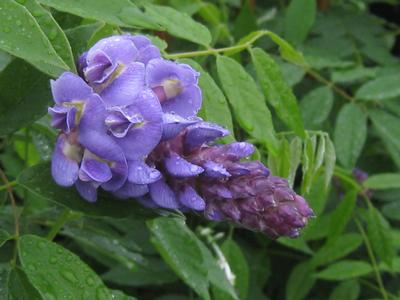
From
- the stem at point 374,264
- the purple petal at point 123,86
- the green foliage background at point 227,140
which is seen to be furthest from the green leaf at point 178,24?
the stem at point 374,264

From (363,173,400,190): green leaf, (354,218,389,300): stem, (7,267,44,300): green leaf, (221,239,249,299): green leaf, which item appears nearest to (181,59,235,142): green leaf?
(7,267,44,300): green leaf

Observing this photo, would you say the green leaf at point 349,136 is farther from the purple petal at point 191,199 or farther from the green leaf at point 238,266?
the purple petal at point 191,199

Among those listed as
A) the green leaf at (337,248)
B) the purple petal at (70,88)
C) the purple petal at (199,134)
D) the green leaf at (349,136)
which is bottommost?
the green leaf at (337,248)

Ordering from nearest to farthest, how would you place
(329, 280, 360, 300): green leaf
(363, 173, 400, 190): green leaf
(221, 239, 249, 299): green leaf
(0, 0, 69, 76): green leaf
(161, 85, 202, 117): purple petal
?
(0, 0, 69, 76): green leaf, (161, 85, 202, 117): purple petal, (221, 239, 249, 299): green leaf, (363, 173, 400, 190): green leaf, (329, 280, 360, 300): green leaf

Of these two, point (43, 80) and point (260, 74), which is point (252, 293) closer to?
point (260, 74)

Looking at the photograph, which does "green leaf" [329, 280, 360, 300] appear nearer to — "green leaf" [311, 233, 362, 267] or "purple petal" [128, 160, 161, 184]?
"green leaf" [311, 233, 362, 267]

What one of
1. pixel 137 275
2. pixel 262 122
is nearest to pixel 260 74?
pixel 262 122

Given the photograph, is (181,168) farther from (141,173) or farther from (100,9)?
(100,9)
